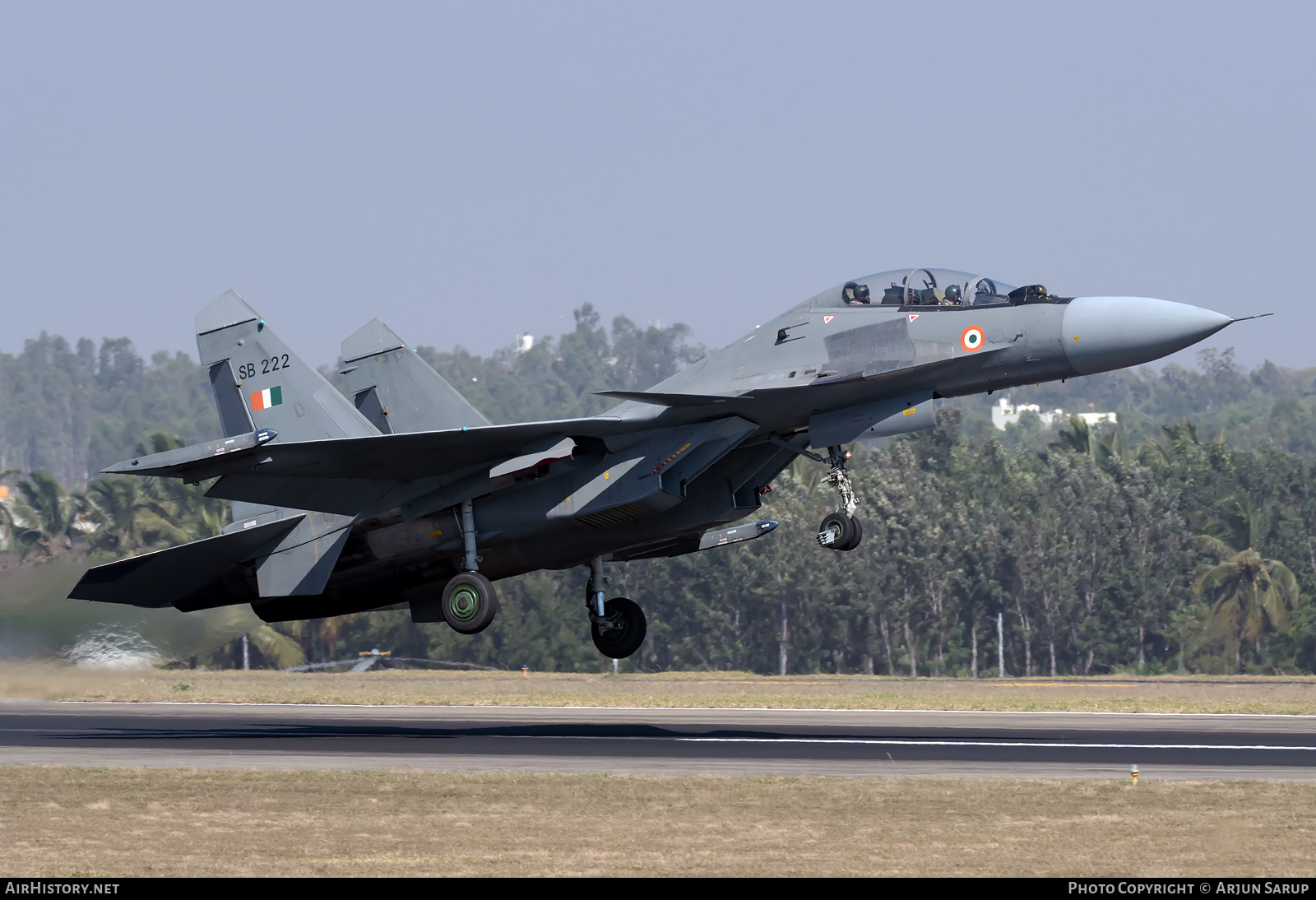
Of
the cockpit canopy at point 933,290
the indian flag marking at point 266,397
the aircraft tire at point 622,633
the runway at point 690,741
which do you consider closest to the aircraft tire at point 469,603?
the runway at point 690,741

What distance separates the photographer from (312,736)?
22.7m

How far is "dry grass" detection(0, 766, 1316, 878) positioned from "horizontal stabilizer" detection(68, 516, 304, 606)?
5.74m

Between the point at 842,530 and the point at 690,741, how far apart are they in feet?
13.4

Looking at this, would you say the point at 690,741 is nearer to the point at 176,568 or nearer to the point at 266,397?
the point at 176,568

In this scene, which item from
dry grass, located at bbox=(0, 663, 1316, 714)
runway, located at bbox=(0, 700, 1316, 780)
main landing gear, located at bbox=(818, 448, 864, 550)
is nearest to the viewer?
runway, located at bbox=(0, 700, 1316, 780)

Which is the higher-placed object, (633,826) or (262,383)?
(262,383)

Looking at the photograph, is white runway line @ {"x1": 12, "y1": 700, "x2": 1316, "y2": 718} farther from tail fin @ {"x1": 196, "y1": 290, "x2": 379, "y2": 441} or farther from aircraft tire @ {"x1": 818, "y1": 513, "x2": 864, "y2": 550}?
aircraft tire @ {"x1": 818, "y1": 513, "x2": 864, "y2": 550}

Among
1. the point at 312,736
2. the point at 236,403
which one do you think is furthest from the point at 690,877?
the point at 236,403

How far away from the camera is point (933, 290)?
782 inches

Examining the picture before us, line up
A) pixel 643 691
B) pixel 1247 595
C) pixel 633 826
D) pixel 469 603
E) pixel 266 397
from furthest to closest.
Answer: pixel 1247 595, pixel 643 691, pixel 266 397, pixel 469 603, pixel 633 826

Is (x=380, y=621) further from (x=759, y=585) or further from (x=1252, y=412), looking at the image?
(x=1252, y=412)

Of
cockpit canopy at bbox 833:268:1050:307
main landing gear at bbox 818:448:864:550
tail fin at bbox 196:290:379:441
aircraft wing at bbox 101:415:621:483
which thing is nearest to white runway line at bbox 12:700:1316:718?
tail fin at bbox 196:290:379:441

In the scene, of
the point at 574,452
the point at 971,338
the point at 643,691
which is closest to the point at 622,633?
the point at 574,452

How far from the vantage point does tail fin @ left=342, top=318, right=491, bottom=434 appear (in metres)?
25.6
